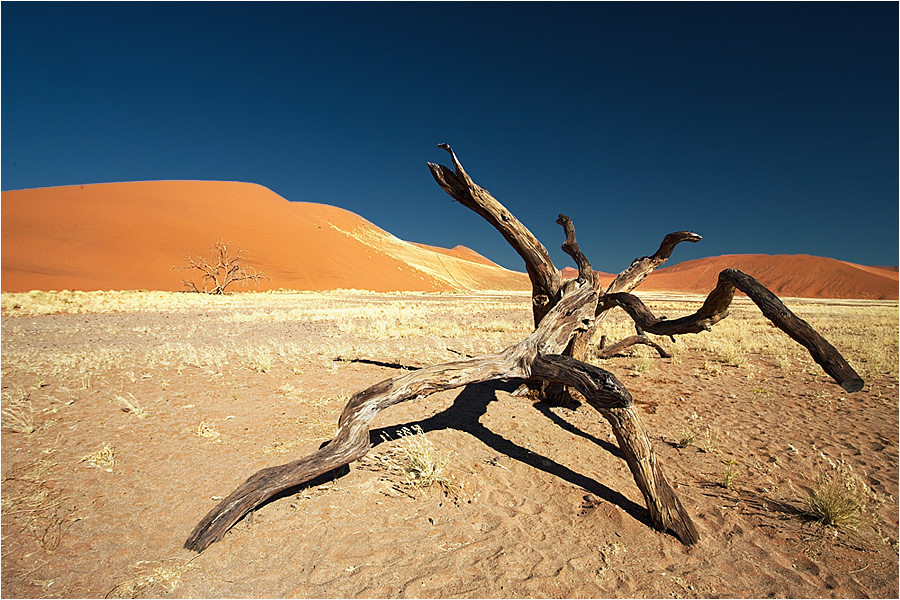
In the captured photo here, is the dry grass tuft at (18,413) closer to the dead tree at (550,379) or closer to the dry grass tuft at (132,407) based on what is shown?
the dry grass tuft at (132,407)

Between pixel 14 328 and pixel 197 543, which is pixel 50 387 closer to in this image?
pixel 197 543

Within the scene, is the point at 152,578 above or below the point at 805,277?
below

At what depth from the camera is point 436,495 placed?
11.9 ft

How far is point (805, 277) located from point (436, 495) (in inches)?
4945

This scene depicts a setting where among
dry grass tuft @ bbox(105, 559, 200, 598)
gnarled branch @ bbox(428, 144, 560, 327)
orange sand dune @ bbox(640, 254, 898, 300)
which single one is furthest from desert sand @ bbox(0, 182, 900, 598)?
orange sand dune @ bbox(640, 254, 898, 300)

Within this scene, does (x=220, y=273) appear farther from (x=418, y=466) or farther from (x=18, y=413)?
(x=418, y=466)

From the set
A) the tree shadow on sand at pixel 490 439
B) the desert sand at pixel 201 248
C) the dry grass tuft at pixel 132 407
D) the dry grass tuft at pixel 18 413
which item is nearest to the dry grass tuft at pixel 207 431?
the dry grass tuft at pixel 132 407

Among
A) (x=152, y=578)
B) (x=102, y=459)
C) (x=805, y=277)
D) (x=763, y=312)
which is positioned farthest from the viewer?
(x=805, y=277)

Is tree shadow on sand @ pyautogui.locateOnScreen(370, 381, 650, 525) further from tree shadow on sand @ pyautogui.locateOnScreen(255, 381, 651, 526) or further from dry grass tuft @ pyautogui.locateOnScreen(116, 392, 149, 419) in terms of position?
dry grass tuft @ pyautogui.locateOnScreen(116, 392, 149, 419)

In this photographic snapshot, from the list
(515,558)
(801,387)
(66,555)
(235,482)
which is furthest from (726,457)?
(66,555)

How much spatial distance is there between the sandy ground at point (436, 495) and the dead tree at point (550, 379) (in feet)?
0.81

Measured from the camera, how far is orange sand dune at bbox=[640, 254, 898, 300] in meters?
84.7

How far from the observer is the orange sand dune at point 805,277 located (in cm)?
8469

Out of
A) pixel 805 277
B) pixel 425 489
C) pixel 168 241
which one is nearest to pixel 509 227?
pixel 425 489
